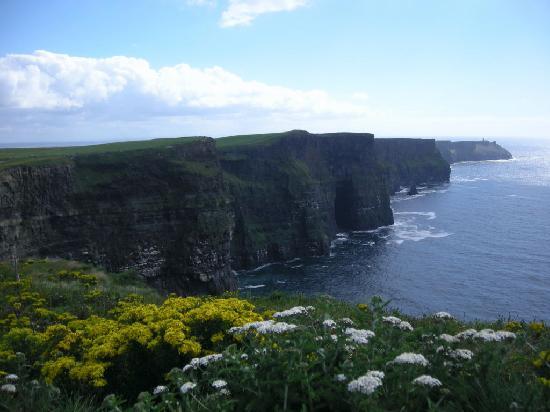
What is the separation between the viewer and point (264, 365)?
796 centimetres

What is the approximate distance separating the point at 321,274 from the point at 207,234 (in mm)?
22252

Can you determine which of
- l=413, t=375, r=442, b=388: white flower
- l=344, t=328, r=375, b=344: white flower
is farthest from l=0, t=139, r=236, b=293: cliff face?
l=413, t=375, r=442, b=388: white flower

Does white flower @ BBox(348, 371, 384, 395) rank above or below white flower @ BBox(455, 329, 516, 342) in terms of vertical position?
above

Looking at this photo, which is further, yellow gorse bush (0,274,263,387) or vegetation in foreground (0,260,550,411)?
yellow gorse bush (0,274,263,387)

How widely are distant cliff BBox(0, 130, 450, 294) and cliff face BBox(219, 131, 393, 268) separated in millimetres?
268

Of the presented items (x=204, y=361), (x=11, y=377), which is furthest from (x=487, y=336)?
(x=11, y=377)

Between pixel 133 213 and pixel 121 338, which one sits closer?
pixel 121 338

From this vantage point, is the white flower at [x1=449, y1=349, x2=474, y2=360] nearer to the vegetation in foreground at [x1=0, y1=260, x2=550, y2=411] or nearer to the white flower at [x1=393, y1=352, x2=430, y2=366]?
the vegetation in foreground at [x1=0, y1=260, x2=550, y2=411]

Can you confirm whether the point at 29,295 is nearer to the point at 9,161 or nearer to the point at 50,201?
the point at 50,201

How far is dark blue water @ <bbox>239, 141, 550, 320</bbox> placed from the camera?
6219cm

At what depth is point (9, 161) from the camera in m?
58.0

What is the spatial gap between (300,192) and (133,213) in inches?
1931

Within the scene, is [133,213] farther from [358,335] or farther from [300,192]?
[358,335]

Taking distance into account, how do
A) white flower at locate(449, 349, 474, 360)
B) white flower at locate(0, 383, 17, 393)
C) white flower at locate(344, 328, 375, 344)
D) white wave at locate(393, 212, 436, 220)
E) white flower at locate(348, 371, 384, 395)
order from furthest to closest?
white wave at locate(393, 212, 436, 220)
white flower at locate(0, 383, 17, 393)
white flower at locate(344, 328, 375, 344)
white flower at locate(449, 349, 474, 360)
white flower at locate(348, 371, 384, 395)
